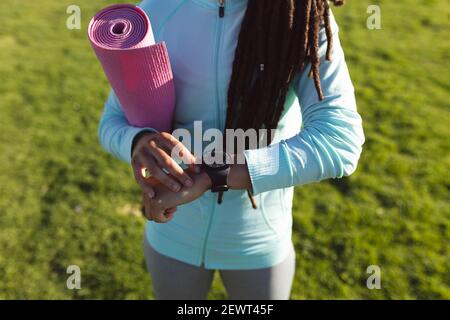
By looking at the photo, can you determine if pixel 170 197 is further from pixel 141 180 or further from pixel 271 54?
pixel 271 54

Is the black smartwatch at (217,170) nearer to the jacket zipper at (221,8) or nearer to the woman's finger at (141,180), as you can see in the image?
the woman's finger at (141,180)

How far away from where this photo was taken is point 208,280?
1.79 metres

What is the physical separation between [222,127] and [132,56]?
38 cm

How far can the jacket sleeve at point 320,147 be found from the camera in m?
1.18

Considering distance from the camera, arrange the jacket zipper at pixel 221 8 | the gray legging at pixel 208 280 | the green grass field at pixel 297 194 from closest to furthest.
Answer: the jacket zipper at pixel 221 8 → the gray legging at pixel 208 280 → the green grass field at pixel 297 194

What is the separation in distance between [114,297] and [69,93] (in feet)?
7.90

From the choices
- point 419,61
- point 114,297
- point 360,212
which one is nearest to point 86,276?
point 114,297

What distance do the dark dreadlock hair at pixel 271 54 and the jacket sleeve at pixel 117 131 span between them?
279 mm

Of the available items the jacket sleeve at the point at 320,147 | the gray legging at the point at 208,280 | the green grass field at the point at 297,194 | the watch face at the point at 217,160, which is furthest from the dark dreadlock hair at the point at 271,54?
the green grass field at the point at 297,194

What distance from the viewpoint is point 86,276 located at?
9.96 feet

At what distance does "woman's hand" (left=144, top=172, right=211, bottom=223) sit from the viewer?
1.23 metres

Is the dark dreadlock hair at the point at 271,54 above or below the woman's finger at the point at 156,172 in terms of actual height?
above

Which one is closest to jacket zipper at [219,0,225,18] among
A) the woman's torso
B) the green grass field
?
the woman's torso

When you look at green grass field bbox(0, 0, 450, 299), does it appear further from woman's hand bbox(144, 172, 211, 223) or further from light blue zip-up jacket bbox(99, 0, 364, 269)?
woman's hand bbox(144, 172, 211, 223)
